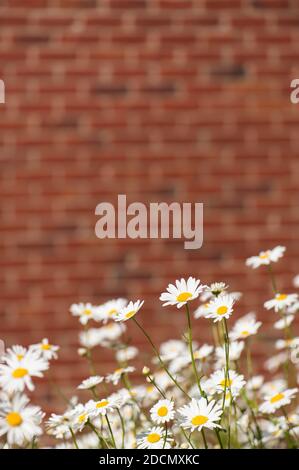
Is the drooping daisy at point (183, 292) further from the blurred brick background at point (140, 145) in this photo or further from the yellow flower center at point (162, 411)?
the blurred brick background at point (140, 145)

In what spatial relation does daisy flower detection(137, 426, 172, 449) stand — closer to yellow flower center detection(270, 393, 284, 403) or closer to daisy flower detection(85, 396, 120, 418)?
daisy flower detection(85, 396, 120, 418)

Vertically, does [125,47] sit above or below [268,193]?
above

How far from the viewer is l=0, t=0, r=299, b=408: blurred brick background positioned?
296cm

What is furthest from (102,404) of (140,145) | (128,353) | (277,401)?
(140,145)

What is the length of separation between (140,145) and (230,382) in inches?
81.5

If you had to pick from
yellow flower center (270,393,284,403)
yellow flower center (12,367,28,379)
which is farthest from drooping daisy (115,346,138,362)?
yellow flower center (12,367,28,379)

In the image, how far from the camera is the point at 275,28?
3.08 m

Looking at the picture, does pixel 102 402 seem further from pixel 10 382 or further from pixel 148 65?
pixel 148 65

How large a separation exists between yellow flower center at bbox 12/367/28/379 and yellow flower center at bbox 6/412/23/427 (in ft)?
0.21

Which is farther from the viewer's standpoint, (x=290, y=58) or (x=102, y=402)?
(x=290, y=58)

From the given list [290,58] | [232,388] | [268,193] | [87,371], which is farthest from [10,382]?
[290,58]

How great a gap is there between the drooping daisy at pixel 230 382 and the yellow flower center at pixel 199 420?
0.06 meters
